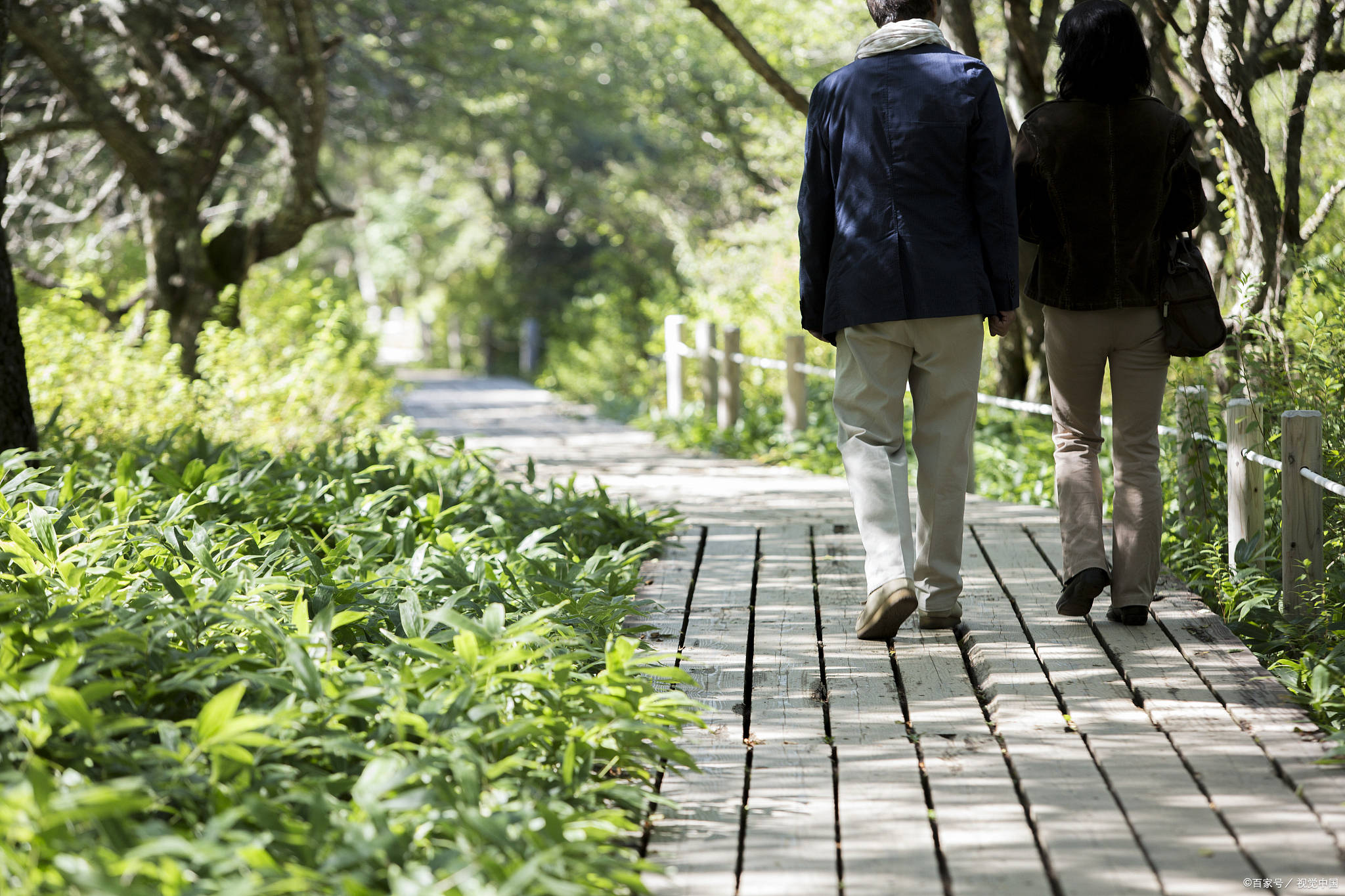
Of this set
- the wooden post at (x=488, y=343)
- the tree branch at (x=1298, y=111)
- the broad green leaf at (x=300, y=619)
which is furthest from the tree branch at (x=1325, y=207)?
the wooden post at (x=488, y=343)

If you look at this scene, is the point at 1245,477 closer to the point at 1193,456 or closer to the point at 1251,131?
the point at 1193,456

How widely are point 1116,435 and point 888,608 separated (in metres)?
0.93

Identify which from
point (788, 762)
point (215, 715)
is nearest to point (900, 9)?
point (788, 762)

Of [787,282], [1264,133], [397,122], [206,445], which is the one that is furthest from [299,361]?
[1264,133]

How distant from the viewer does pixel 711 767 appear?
2.89 m

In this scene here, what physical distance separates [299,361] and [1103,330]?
694cm

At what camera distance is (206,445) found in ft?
19.5

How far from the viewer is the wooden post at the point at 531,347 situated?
2253 cm

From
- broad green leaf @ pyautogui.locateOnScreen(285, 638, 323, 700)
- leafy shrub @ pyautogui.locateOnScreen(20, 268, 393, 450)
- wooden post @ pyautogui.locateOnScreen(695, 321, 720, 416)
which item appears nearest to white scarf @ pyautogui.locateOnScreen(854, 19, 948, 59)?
broad green leaf @ pyautogui.locateOnScreen(285, 638, 323, 700)

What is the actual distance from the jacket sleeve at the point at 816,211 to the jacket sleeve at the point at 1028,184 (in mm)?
559

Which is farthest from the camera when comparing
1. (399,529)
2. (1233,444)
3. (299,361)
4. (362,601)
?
(299,361)

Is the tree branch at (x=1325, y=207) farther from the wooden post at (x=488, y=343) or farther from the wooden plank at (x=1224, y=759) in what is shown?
the wooden post at (x=488, y=343)

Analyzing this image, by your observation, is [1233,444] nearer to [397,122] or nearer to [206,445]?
[206,445]

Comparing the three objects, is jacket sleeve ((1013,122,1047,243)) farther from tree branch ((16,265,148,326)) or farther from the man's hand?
tree branch ((16,265,148,326))
